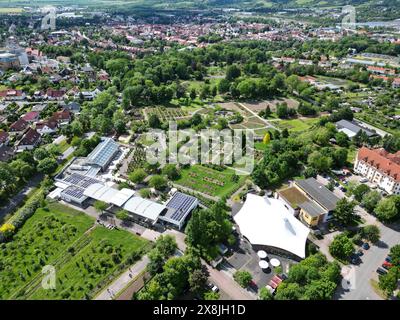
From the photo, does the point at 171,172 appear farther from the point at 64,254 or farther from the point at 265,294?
the point at 265,294

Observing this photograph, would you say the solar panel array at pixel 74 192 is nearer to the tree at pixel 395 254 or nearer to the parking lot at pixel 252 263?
the parking lot at pixel 252 263

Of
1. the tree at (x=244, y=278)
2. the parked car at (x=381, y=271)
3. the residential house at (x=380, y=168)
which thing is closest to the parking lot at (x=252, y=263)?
the tree at (x=244, y=278)

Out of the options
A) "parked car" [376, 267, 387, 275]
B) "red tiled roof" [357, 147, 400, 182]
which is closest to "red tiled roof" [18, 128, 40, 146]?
"parked car" [376, 267, 387, 275]

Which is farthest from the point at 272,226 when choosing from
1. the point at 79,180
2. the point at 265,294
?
the point at 79,180

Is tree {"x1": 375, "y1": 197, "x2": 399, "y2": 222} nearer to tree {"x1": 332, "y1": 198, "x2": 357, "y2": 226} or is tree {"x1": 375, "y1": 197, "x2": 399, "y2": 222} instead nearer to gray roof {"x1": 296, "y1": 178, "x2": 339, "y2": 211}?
tree {"x1": 332, "y1": 198, "x2": 357, "y2": 226}

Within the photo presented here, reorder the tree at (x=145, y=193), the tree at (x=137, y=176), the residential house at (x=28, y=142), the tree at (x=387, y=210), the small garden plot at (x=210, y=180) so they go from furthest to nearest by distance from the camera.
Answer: the residential house at (x=28, y=142) < the tree at (x=137, y=176) < the small garden plot at (x=210, y=180) < the tree at (x=145, y=193) < the tree at (x=387, y=210)
